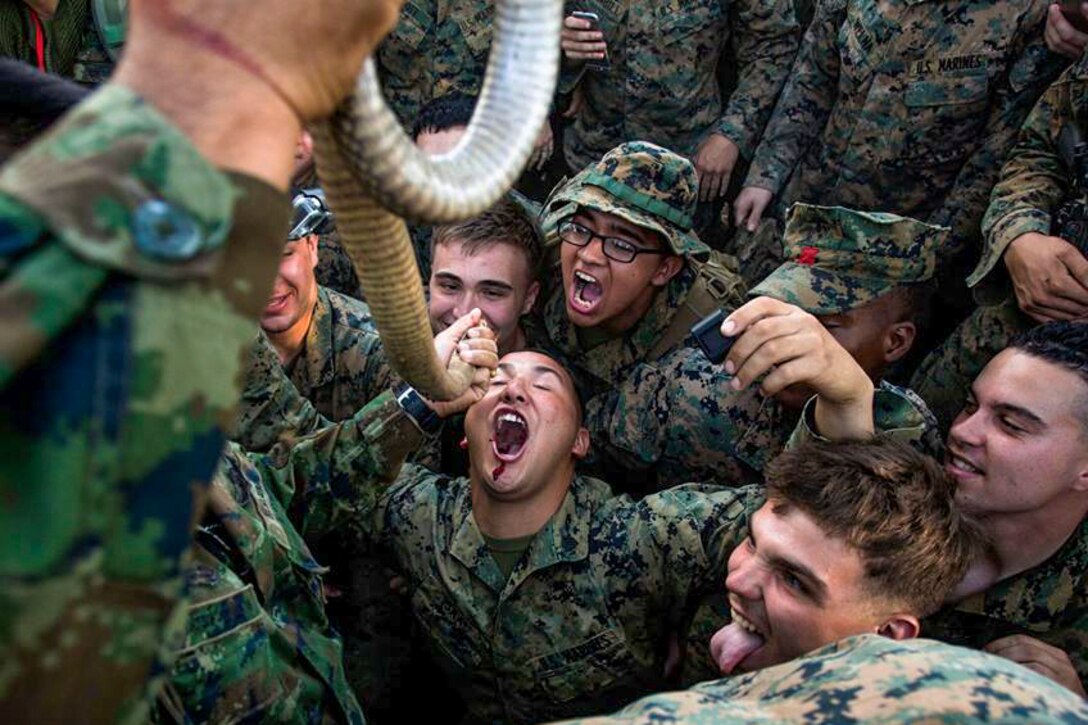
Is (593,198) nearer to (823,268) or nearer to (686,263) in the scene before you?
(686,263)

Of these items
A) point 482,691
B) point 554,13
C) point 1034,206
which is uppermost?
point 554,13

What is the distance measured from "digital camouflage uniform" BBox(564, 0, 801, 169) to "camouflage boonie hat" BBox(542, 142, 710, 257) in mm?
1146

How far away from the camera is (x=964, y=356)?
134 inches

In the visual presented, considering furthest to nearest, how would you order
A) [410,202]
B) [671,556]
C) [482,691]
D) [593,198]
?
[593,198]
[482,691]
[671,556]
[410,202]

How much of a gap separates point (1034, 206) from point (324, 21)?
3.01 meters

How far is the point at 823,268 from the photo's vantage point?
3.16 metres

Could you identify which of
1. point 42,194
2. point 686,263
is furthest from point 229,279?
point 686,263

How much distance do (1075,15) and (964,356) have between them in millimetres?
1213

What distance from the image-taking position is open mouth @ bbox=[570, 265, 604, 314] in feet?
11.3

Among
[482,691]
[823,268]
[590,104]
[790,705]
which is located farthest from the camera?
[590,104]

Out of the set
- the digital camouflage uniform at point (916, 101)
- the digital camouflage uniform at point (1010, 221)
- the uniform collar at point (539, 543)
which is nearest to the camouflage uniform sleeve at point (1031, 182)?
the digital camouflage uniform at point (1010, 221)

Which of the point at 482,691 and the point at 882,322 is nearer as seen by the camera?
the point at 482,691

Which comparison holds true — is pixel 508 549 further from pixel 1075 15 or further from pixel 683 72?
pixel 683 72

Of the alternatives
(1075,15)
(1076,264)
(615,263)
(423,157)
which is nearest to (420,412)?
(615,263)
